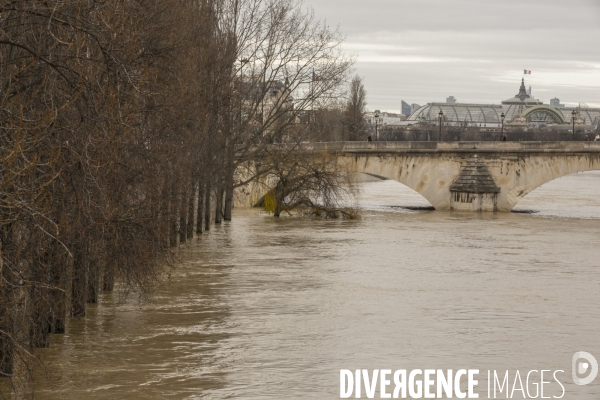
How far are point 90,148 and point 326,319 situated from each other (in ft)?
24.1

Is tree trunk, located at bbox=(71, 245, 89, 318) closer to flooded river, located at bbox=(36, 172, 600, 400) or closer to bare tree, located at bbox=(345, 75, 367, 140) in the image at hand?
flooded river, located at bbox=(36, 172, 600, 400)

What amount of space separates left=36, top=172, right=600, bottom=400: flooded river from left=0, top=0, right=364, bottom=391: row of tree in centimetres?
100

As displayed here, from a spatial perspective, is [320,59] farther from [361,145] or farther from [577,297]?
[577,297]

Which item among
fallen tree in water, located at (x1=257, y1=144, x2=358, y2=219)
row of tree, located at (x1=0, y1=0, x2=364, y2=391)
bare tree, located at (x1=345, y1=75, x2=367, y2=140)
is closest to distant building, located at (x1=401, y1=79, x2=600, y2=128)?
bare tree, located at (x1=345, y1=75, x2=367, y2=140)

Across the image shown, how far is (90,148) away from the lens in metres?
14.6

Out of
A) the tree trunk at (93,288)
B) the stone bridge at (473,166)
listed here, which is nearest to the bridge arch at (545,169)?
the stone bridge at (473,166)

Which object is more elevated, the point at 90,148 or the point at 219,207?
the point at 90,148

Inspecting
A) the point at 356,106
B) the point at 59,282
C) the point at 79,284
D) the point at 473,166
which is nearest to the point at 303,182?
the point at 473,166

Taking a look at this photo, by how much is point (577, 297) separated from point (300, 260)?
28.9 feet

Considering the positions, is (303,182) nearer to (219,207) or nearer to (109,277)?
→ (219,207)

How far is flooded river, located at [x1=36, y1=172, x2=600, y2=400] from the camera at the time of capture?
51.0ft

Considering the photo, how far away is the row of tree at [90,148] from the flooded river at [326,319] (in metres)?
1.00

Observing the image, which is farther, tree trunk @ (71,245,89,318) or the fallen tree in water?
the fallen tree in water

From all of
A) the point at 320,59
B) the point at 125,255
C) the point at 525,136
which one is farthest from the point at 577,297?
the point at 525,136
